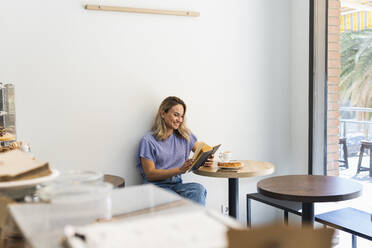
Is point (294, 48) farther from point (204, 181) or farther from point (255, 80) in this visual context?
point (204, 181)

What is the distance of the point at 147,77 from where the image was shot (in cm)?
316

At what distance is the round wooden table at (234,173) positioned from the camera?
2748 millimetres

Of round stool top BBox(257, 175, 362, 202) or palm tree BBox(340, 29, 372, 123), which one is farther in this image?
palm tree BBox(340, 29, 372, 123)

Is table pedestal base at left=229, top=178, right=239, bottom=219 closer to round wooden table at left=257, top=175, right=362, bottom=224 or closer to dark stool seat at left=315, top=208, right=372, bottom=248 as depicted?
round wooden table at left=257, top=175, right=362, bottom=224

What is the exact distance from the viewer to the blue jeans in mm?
2982

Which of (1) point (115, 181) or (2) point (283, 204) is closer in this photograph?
(1) point (115, 181)

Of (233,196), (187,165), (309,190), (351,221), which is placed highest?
(187,165)

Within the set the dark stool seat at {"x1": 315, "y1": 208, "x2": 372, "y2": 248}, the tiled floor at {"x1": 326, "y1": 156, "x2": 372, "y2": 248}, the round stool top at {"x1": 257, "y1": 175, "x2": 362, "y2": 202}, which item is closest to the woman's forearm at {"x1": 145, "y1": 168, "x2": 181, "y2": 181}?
the round stool top at {"x1": 257, "y1": 175, "x2": 362, "y2": 202}

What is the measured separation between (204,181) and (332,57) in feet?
4.98

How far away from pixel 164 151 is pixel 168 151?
0.12 ft

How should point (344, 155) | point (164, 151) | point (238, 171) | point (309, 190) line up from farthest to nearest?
point (344, 155)
point (164, 151)
point (238, 171)
point (309, 190)

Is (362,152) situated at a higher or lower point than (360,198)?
higher

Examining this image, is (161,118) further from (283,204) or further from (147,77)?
(283,204)

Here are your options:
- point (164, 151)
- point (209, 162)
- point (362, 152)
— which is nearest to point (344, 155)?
point (362, 152)
